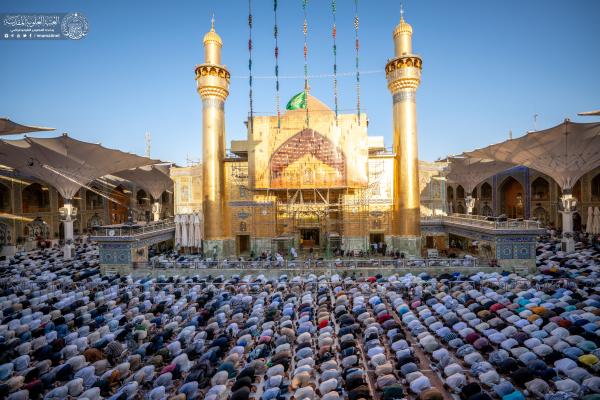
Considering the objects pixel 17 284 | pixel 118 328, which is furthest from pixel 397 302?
pixel 17 284

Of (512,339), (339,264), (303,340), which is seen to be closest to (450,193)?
(339,264)

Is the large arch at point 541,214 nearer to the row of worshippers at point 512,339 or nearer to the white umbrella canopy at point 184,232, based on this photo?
the row of worshippers at point 512,339

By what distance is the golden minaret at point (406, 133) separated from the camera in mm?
31234

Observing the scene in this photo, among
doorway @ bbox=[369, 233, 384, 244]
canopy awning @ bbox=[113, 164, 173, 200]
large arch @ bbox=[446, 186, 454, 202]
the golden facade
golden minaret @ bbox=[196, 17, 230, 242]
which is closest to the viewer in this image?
the golden facade

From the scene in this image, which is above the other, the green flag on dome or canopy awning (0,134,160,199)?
the green flag on dome

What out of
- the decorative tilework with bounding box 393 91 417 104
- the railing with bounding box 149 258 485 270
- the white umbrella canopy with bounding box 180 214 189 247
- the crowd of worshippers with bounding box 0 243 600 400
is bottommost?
the crowd of worshippers with bounding box 0 243 600 400

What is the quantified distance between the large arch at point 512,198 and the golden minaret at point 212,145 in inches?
1819

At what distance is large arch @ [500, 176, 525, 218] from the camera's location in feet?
173

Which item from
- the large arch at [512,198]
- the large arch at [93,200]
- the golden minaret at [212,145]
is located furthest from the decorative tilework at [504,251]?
the large arch at [93,200]

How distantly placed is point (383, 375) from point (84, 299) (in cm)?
1768

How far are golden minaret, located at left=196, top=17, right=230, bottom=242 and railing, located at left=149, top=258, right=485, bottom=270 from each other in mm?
6024

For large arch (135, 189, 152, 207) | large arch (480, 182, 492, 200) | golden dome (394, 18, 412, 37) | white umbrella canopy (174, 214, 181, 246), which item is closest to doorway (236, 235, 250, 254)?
white umbrella canopy (174, 214, 181, 246)

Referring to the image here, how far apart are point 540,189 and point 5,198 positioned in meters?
74.9

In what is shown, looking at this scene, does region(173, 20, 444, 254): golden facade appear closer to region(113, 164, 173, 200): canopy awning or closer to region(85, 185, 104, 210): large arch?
region(113, 164, 173, 200): canopy awning
